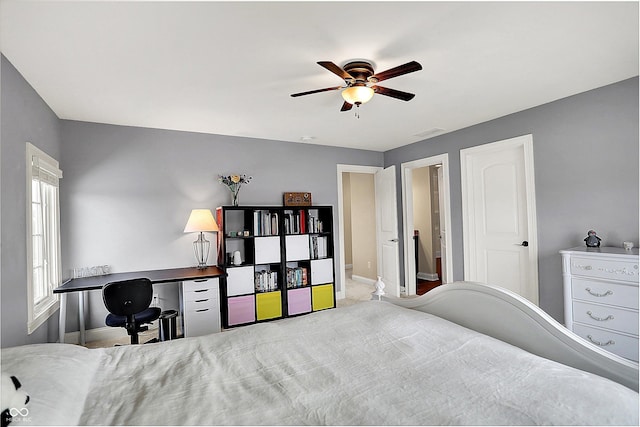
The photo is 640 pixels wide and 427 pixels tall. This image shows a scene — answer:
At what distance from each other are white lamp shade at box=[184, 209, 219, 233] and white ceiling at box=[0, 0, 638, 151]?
43.4 inches

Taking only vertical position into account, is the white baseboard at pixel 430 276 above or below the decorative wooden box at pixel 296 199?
below

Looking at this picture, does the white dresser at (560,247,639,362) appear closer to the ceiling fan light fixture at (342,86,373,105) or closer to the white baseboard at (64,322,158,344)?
the ceiling fan light fixture at (342,86,373,105)

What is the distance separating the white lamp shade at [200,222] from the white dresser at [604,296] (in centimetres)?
354

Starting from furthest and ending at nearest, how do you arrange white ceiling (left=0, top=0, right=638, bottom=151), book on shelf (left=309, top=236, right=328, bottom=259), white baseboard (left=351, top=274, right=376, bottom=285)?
white baseboard (left=351, top=274, right=376, bottom=285) < book on shelf (left=309, top=236, right=328, bottom=259) < white ceiling (left=0, top=0, right=638, bottom=151)

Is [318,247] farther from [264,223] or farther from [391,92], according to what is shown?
[391,92]

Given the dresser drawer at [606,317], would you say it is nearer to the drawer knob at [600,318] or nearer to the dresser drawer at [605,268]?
the drawer knob at [600,318]

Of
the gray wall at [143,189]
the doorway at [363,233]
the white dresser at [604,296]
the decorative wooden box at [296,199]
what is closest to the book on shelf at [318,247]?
the decorative wooden box at [296,199]

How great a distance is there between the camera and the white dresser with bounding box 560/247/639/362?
7.81 feet

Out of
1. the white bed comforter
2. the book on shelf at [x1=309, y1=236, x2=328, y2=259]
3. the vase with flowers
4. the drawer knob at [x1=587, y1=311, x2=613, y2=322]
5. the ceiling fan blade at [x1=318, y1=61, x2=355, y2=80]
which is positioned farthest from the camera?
the book on shelf at [x1=309, y1=236, x2=328, y2=259]

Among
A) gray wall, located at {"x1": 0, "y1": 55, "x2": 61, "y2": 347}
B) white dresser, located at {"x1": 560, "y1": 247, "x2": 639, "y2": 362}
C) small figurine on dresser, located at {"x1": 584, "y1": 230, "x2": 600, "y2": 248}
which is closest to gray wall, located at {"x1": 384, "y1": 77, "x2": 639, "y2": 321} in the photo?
small figurine on dresser, located at {"x1": 584, "y1": 230, "x2": 600, "y2": 248}

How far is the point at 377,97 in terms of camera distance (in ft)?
9.83

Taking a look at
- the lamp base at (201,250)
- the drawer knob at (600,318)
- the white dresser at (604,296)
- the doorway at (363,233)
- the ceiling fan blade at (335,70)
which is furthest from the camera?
the doorway at (363,233)

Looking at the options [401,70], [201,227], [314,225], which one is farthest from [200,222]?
[401,70]

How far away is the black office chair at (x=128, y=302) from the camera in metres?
2.72
